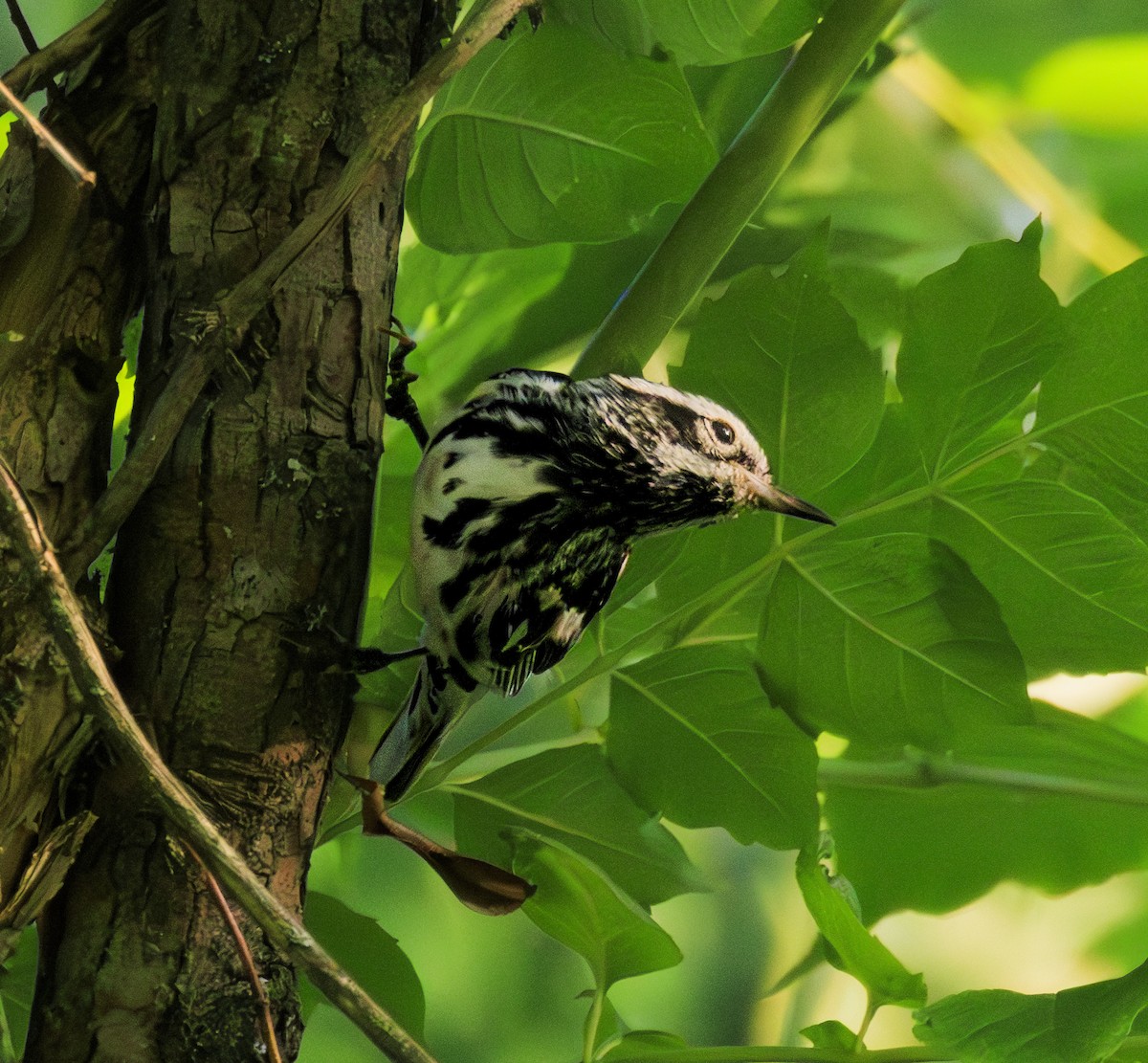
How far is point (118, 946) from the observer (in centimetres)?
57

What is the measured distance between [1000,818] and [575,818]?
521mm

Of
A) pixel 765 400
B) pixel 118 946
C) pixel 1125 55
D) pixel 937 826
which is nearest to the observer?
pixel 118 946

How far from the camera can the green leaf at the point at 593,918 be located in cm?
73

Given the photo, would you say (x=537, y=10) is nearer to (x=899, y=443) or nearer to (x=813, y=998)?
(x=899, y=443)

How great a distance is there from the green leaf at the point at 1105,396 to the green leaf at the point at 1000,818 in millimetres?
310

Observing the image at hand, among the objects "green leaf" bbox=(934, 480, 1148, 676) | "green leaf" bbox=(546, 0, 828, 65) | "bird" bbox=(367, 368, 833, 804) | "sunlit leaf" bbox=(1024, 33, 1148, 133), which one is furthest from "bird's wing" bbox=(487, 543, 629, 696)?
"sunlit leaf" bbox=(1024, 33, 1148, 133)

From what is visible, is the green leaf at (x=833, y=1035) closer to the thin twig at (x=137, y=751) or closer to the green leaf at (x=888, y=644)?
the green leaf at (x=888, y=644)

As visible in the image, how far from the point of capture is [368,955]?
763 mm

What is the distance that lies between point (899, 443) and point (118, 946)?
51 cm

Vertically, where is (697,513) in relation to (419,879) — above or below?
above

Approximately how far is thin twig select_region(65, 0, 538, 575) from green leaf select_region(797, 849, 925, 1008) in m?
0.42

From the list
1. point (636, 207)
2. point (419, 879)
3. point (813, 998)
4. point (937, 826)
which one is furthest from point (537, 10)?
point (813, 998)

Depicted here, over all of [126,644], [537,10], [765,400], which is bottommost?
[126,644]

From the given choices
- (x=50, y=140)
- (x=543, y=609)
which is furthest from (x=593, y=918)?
(x=50, y=140)
